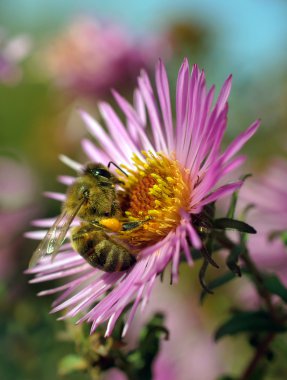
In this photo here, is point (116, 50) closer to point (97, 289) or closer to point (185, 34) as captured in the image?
point (185, 34)

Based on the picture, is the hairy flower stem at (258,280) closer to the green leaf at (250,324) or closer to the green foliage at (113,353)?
the green leaf at (250,324)

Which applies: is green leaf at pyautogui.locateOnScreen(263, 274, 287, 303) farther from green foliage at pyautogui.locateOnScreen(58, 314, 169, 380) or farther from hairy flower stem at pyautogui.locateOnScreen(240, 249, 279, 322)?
green foliage at pyautogui.locateOnScreen(58, 314, 169, 380)

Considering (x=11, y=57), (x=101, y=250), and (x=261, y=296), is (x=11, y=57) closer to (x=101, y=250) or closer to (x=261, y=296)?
(x=101, y=250)

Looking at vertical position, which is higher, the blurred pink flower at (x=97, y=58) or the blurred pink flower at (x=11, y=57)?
the blurred pink flower at (x=97, y=58)

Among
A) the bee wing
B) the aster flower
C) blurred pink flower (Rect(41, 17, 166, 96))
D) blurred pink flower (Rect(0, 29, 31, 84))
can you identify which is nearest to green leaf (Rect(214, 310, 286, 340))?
the aster flower

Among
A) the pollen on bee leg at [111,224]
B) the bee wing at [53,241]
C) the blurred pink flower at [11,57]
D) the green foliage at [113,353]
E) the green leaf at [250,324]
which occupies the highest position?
the blurred pink flower at [11,57]

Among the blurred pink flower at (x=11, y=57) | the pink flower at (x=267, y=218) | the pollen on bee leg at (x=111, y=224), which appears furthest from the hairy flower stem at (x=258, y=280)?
the blurred pink flower at (x=11, y=57)
